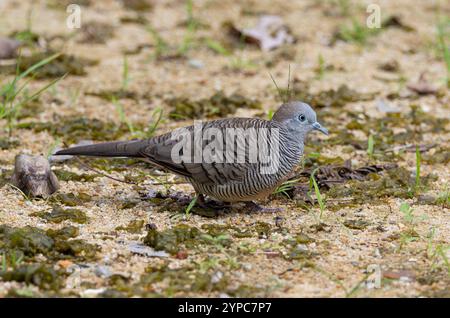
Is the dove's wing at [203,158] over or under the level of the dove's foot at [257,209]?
over

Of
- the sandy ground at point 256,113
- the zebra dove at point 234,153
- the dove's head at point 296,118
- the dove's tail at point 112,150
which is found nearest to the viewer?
the sandy ground at point 256,113

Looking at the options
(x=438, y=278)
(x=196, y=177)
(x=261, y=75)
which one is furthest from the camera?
(x=261, y=75)

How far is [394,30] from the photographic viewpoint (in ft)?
29.9

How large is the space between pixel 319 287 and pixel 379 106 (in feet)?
11.3

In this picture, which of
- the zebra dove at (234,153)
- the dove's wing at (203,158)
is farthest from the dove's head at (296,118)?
the dove's wing at (203,158)

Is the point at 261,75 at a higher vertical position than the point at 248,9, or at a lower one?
lower

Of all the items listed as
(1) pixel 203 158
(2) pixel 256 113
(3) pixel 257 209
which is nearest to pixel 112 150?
(1) pixel 203 158

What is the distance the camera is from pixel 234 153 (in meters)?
4.78

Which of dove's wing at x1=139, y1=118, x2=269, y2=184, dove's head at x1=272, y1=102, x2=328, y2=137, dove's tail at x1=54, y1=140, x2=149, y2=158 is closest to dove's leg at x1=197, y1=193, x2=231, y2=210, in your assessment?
dove's wing at x1=139, y1=118, x2=269, y2=184

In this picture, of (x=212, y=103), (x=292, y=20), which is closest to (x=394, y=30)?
(x=292, y=20)

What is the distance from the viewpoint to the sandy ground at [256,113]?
158 inches

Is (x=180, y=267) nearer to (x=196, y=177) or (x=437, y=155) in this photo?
(x=196, y=177)

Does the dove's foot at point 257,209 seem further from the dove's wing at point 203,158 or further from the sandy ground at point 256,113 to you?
the dove's wing at point 203,158

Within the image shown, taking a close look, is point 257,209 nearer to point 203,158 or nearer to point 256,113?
point 203,158
